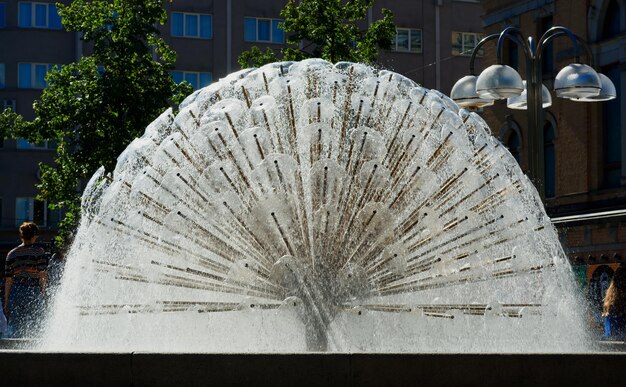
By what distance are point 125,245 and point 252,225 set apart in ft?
4.40

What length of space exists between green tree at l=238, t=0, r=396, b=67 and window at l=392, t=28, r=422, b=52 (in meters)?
25.1

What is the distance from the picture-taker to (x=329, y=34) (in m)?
28.5

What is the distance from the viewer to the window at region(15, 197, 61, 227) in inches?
1967

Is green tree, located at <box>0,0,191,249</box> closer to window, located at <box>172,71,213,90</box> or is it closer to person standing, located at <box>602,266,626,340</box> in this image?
person standing, located at <box>602,266,626,340</box>

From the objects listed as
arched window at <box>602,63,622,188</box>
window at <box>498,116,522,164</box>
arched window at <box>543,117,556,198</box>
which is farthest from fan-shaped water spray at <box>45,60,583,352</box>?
window at <box>498,116,522,164</box>

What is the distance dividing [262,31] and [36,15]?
958cm

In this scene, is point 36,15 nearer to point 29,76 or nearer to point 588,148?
point 29,76

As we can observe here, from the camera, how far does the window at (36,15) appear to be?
166 ft

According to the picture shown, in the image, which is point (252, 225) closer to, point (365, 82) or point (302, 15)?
point (365, 82)

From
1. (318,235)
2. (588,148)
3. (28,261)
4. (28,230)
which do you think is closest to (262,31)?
(588,148)

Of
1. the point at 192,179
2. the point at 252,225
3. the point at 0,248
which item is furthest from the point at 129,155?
the point at 0,248

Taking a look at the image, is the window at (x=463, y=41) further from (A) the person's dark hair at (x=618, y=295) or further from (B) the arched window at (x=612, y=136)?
(A) the person's dark hair at (x=618, y=295)
